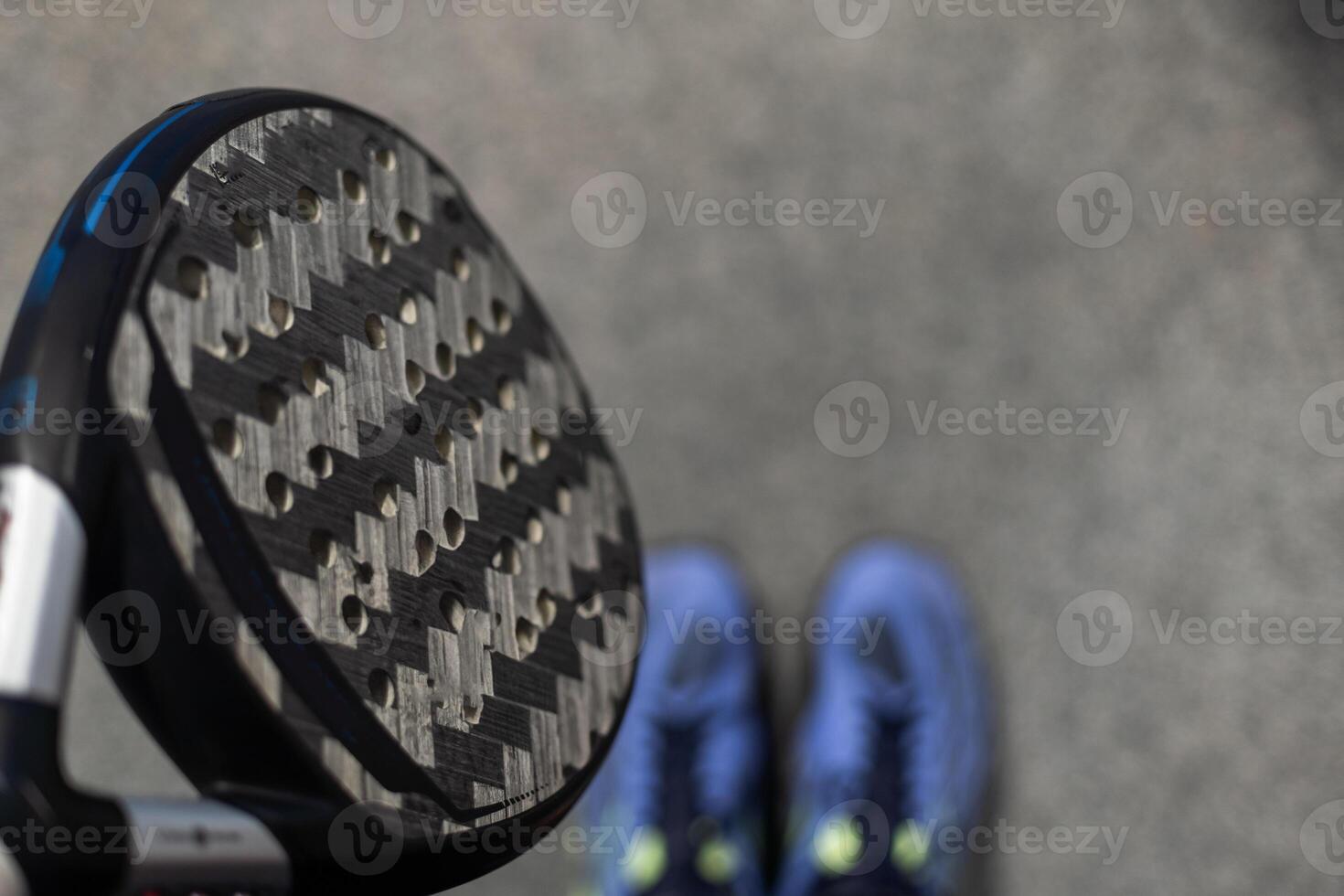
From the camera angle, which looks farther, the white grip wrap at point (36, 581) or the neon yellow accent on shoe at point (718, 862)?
the neon yellow accent on shoe at point (718, 862)

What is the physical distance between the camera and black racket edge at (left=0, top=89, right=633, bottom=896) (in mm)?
310

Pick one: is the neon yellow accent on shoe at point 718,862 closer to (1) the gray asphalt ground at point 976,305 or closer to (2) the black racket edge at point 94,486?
(1) the gray asphalt ground at point 976,305

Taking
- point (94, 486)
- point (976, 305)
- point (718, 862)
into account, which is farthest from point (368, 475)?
point (976, 305)

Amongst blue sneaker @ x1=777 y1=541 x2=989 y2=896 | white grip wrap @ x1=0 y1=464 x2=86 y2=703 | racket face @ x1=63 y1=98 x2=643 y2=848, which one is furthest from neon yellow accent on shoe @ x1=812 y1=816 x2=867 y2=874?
white grip wrap @ x1=0 y1=464 x2=86 y2=703

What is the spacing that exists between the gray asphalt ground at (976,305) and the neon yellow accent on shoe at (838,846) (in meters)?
0.14

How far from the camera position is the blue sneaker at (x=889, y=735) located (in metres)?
0.99

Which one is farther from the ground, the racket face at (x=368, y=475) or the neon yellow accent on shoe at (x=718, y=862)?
the racket face at (x=368, y=475)

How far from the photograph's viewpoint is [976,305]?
110 cm

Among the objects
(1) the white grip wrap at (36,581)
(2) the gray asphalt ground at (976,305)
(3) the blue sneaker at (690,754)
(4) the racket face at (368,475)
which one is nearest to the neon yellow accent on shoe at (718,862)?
(3) the blue sneaker at (690,754)

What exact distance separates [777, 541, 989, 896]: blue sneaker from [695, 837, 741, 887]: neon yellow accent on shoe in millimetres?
55

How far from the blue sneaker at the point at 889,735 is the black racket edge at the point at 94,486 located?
0.65 meters

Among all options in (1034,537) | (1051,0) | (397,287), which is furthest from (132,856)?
(1051,0)

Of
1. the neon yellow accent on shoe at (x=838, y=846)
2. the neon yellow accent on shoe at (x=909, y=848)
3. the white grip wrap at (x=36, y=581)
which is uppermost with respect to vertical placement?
the white grip wrap at (x=36, y=581)

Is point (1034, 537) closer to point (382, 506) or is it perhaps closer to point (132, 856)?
point (382, 506)
